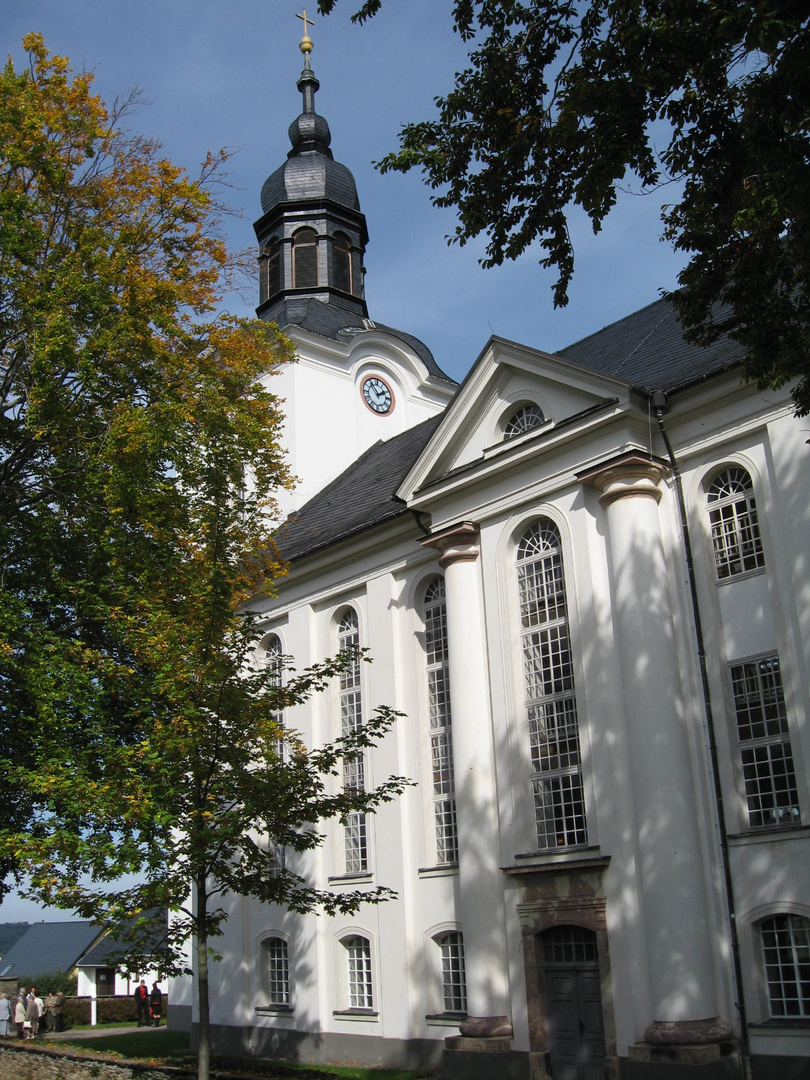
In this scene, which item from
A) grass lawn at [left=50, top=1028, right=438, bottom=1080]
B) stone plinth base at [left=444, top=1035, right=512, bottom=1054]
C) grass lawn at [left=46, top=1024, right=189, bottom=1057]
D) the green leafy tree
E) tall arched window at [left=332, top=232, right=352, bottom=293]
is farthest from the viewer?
tall arched window at [left=332, top=232, right=352, bottom=293]

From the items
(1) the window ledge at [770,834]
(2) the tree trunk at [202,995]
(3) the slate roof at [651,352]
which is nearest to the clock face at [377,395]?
(3) the slate roof at [651,352]

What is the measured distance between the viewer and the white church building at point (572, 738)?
1482 centimetres

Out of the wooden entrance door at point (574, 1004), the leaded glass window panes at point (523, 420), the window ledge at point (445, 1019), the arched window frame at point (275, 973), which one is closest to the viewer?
the wooden entrance door at point (574, 1004)

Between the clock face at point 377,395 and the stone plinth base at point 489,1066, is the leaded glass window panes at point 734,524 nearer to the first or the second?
the stone plinth base at point 489,1066

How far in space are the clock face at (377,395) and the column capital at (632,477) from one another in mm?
16447

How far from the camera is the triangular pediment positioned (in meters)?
18.2

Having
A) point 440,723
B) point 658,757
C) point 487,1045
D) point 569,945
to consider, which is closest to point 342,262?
point 440,723

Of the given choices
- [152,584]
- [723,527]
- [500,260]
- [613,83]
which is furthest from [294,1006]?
[613,83]

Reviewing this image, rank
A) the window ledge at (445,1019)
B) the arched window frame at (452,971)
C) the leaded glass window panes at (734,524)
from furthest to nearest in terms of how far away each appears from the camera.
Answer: the arched window frame at (452,971) < the window ledge at (445,1019) < the leaded glass window panes at (734,524)

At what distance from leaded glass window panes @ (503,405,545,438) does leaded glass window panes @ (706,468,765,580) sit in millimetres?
3671

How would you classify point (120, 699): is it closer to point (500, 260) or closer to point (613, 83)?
point (500, 260)

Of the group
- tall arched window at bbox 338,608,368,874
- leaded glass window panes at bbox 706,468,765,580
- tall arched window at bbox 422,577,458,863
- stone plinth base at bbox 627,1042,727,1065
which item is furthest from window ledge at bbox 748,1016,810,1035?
tall arched window at bbox 338,608,368,874

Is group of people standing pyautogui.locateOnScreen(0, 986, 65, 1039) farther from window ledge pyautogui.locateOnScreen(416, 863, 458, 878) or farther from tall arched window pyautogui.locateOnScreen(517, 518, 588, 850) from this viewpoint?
tall arched window pyautogui.locateOnScreen(517, 518, 588, 850)

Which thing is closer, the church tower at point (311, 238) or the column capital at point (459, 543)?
the column capital at point (459, 543)
